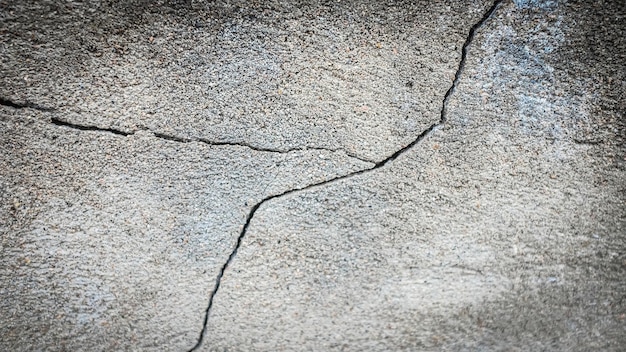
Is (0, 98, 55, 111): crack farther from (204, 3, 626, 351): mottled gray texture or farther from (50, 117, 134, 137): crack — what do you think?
(204, 3, 626, 351): mottled gray texture

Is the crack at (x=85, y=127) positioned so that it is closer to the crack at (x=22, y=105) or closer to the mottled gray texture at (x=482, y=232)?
the crack at (x=22, y=105)

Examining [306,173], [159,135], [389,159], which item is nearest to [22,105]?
[159,135]

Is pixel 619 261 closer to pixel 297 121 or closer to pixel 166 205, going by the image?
pixel 297 121

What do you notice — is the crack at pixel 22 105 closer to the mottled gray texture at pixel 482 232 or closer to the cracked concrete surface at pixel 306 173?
the cracked concrete surface at pixel 306 173

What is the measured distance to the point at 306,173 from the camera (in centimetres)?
134

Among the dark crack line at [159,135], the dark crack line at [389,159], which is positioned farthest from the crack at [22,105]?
the dark crack line at [389,159]

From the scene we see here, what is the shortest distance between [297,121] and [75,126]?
687 millimetres

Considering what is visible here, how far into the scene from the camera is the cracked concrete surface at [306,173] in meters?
1.26

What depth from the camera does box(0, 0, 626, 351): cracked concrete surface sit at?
49.8 inches

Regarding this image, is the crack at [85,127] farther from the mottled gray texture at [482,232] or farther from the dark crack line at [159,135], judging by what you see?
the mottled gray texture at [482,232]

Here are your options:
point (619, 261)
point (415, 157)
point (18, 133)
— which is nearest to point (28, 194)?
point (18, 133)

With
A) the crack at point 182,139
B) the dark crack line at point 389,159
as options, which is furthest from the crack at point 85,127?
the dark crack line at point 389,159

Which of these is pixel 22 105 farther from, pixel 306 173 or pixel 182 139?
pixel 306 173

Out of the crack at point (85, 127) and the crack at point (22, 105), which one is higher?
the crack at point (22, 105)
